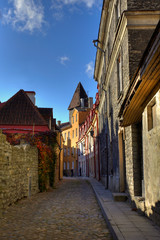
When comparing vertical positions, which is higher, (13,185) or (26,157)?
(26,157)

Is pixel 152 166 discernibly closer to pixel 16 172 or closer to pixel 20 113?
pixel 16 172

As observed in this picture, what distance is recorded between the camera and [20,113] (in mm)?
21500

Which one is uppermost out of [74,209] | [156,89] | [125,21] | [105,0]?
[105,0]

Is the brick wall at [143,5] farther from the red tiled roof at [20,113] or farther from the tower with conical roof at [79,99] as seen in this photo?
the tower with conical roof at [79,99]

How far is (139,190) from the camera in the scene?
8.45 metres

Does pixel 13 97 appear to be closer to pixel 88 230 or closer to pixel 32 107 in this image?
pixel 32 107

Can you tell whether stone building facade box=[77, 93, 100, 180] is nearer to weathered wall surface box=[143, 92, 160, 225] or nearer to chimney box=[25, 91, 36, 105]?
chimney box=[25, 91, 36, 105]

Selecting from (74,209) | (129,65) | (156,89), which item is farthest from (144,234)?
(129,65)

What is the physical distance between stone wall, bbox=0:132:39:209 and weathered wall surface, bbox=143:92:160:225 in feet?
14.5

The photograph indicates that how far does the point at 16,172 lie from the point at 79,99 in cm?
4567

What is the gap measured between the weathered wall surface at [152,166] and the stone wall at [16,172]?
443 cm

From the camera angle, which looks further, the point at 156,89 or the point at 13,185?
the point at 13,185

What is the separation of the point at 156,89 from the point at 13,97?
1831cm

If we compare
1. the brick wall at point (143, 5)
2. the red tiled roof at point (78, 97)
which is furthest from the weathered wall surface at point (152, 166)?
the red tiled roof at point (78, 97)
